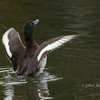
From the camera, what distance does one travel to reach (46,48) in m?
7.49

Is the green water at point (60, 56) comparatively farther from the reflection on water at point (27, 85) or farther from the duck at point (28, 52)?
the duck at point (28, 52)

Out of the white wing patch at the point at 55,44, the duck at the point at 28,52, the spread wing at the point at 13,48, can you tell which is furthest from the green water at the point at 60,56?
the white wing patch at the point at 55,44

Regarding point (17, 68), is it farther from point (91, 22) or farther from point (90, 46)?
point (91, 22)

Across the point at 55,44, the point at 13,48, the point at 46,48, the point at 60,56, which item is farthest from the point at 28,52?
the point at 60,56

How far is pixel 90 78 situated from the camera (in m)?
8.05

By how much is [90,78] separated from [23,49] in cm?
184

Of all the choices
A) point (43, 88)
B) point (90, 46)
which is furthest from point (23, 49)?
point (90, 46)

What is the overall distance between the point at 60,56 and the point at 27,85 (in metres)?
2.55

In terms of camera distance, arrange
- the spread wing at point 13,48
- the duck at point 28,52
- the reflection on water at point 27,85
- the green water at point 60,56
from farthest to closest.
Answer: the spread wing at point 13,48
the duck at point 28,52
the green water at point 60,56
the reflection on water at point 27,85

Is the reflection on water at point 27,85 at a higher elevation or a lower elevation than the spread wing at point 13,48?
lower

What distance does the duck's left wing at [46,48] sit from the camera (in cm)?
736

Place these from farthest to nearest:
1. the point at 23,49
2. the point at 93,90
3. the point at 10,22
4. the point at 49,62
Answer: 1. the point at 10,22
2. the point at 49,62
3. the point at 23,49
4. the point at 93,90

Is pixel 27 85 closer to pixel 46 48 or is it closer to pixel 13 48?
pixel 46 48

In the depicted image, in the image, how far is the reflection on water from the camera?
696 cm
